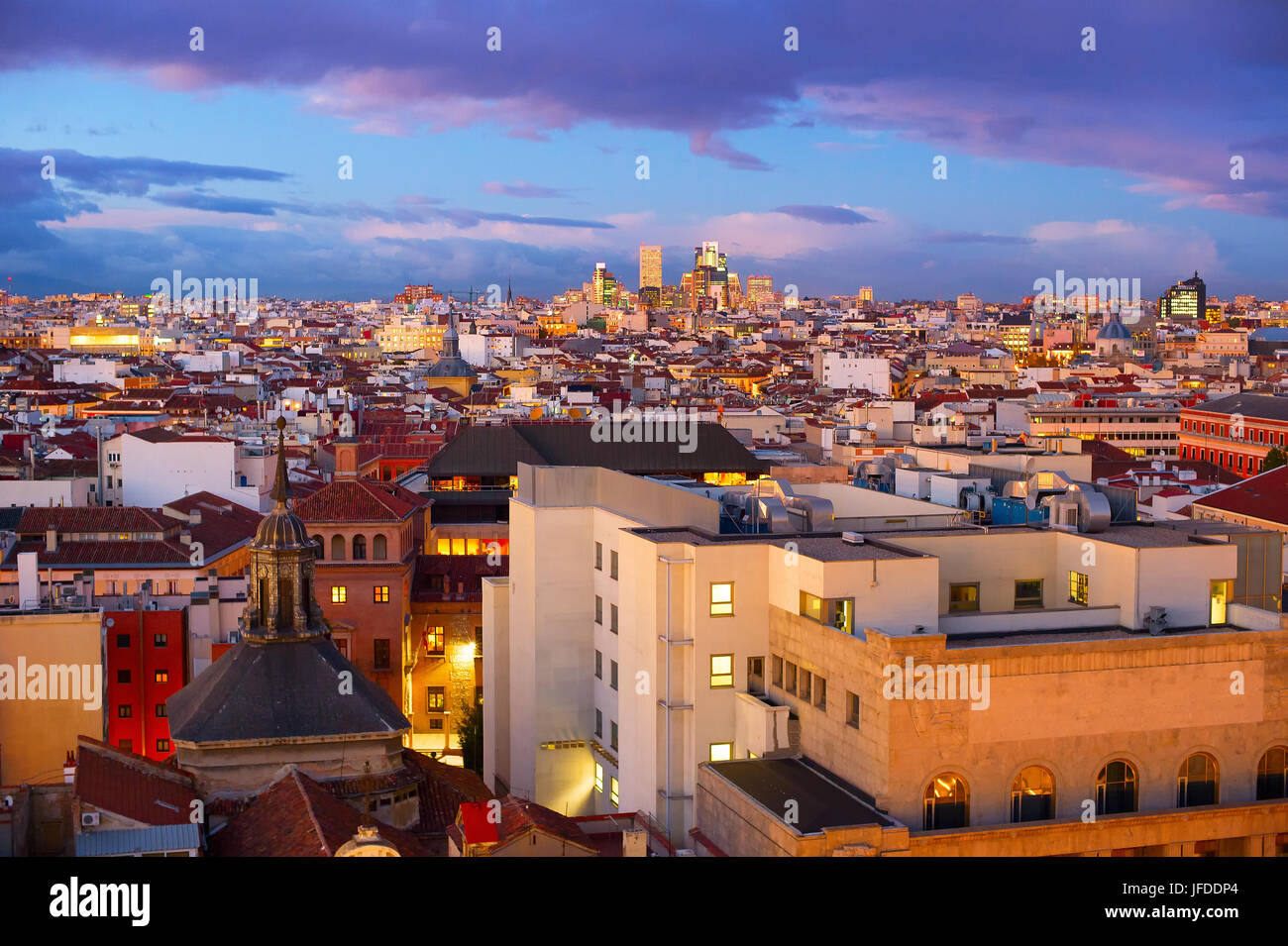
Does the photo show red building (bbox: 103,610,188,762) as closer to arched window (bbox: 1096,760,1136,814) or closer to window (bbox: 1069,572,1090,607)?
window (bbox: 1069,572,1090,607)

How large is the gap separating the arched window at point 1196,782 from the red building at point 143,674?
18.8 metres

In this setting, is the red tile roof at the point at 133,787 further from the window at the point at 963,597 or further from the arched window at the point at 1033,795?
the window at the point at 963,597

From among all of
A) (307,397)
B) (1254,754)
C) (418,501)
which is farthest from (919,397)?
(1254,754)

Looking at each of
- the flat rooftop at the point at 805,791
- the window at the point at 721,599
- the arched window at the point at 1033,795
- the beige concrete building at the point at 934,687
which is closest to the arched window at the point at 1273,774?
the beige concrete building at the point at 934,687

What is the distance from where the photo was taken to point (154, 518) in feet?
117

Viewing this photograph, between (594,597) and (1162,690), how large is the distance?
390 inches

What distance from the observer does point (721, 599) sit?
19.1 meters

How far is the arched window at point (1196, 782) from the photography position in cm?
1666

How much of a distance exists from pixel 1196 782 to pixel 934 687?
3815mm

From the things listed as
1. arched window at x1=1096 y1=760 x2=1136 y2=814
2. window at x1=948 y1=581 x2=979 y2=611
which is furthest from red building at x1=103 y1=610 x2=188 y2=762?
arched window at x1=1096 y1=760 x2=1136 y2=814

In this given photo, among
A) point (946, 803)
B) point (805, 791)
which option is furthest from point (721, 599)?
point (946, 803)

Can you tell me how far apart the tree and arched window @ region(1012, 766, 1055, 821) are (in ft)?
50.6

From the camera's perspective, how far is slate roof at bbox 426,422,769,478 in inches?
1650

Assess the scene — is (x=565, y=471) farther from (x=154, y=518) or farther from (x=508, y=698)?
(x=154, y=518)
